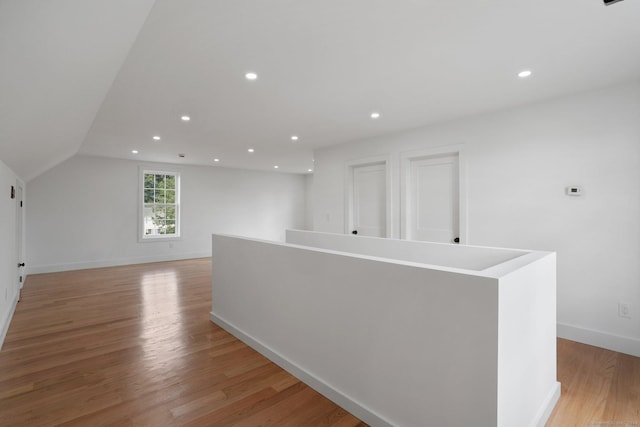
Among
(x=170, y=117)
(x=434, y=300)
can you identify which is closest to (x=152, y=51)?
(x=170, y=117)

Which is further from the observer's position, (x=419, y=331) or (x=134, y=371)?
(x=134, y=371)

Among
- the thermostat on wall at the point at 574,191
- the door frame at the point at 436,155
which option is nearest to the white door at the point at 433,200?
the door frame at the point at 436,155

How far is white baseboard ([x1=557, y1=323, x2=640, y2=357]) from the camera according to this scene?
108 inches

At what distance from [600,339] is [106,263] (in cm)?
824

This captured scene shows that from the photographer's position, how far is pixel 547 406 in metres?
1.87

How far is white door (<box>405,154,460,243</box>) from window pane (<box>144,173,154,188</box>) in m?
6.01

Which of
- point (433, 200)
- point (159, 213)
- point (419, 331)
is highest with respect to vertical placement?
point (433, 200)

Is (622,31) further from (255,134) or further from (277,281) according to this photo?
(255,134)

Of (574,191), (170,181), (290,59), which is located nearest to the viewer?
(290,59)

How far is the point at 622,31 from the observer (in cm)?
194

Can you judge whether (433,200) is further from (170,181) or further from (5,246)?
(170,181)

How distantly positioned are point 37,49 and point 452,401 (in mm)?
2499

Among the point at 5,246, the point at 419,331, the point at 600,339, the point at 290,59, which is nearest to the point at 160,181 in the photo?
the point at 5,246

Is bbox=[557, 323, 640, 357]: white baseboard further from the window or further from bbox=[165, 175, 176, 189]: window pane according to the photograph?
bbox=[165, 175, 176, 189]: window pane
